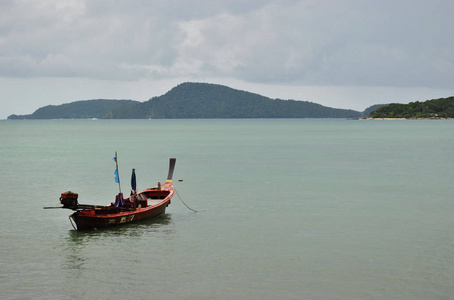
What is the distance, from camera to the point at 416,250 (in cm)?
2566

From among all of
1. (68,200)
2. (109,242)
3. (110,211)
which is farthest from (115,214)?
(109,242)

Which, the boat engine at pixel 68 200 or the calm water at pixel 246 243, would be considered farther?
the boat engine at pixel 68 200

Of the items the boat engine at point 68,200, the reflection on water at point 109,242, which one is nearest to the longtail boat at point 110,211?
the boat engine at point 68,200

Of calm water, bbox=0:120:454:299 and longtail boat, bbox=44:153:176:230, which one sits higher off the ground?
longtail boat, bbox=44:153:176:230

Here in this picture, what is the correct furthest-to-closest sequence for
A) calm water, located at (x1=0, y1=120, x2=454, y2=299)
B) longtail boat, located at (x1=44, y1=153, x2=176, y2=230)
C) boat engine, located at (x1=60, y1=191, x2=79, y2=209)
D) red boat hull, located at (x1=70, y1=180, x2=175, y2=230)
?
1. red boat hull, located at (x1=70, y1=180, x2=175, y2=230)
2. longtail boat, located at (x1=44, y1=153, x2=176, y2=230)
3. boat engine, located at (x1=60, y1=191, x2=79, y2=209)
4. calm water, located at (x1=0, y1=120, x2=454, y2=299)

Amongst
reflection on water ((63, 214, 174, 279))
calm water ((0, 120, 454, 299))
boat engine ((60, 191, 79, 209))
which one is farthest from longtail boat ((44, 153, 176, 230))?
calm water ((0, 120, 454, 299))

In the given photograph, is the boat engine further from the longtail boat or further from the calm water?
the calm water

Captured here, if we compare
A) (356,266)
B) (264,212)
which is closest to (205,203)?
(264,212)

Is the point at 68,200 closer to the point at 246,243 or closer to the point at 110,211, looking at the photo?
the point at 110,211

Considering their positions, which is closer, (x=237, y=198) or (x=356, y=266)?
(x=356, y=266)

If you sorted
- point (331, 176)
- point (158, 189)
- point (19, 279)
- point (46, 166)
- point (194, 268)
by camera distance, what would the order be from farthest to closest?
point (46, 166)
point (331, 176)
point (158, 189)
point (194, 268)
point (19, 279)

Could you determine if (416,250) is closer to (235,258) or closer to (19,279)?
(235,258)

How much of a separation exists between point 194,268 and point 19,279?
7.05 meters

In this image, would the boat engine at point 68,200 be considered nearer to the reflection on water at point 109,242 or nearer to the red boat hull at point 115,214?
the red boat hull at point 115,214
